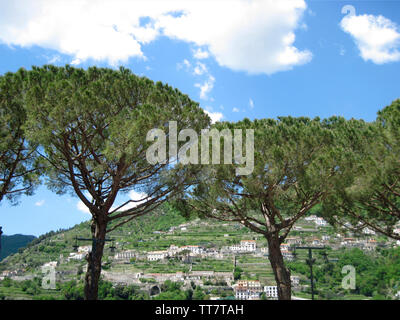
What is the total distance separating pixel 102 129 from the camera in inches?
308

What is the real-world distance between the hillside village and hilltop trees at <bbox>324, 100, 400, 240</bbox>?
88.7 ft

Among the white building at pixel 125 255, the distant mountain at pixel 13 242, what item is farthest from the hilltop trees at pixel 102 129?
the distant mountain at pixel 13 242

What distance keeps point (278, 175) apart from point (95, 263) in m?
5.14

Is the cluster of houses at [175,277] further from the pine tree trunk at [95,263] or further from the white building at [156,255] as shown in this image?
the pine tree trunk at [95,263]

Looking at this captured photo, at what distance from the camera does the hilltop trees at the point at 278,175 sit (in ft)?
26.4

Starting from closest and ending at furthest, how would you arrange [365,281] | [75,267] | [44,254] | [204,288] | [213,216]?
[213,216], [365,281], [204,288], [75,267], [44,254]

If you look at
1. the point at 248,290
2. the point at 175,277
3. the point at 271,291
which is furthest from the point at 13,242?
the point at 271,291

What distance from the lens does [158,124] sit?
758 centimetres

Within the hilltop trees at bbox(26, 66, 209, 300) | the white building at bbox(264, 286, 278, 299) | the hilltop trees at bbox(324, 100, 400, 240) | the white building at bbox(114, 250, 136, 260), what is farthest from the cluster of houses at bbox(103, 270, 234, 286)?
the hilltop trees at bbox(26, 66, 209, 300)

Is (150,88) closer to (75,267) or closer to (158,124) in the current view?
(158,124)

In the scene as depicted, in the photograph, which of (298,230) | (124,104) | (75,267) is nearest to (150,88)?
(124,104)

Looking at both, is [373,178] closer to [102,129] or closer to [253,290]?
[102,129]

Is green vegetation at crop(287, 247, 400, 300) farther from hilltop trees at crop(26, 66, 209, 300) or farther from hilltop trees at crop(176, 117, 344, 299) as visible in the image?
hilltop trees at crop(26, 66, 209, 300)
